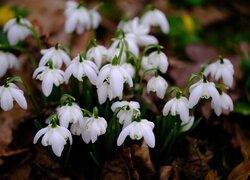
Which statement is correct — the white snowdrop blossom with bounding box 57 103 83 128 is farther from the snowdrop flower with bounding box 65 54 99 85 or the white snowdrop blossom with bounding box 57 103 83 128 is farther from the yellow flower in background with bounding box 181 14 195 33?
the yellow flower in background with bounding box 181 14 195 33

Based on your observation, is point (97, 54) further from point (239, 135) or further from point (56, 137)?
point (239, 135)

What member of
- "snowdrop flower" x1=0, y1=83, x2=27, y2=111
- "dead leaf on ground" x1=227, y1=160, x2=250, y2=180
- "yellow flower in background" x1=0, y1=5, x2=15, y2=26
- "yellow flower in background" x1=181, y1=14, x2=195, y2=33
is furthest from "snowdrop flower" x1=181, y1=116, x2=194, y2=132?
"yellow flower in background" x1=0, y1=5, x2=15, y2=26

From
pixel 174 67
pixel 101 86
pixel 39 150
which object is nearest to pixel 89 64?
pixel 101 86

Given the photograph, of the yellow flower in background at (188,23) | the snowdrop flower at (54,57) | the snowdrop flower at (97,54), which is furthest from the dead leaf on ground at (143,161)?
the yellow flower in background at (188,23)

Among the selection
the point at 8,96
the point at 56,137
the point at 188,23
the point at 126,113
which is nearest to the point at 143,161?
the point at 126,113

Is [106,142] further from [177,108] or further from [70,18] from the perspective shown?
[70,18]

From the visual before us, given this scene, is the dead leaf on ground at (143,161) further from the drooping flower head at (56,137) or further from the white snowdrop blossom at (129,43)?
the white snowdrop blossom at (129,43)
